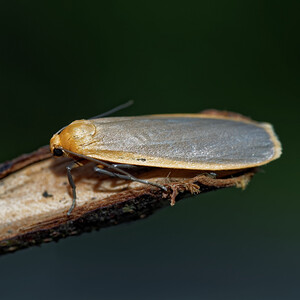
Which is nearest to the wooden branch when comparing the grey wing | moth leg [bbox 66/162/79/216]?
moth leg [bbox 66/162/79/216]

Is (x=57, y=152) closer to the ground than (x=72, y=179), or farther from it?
farther from it

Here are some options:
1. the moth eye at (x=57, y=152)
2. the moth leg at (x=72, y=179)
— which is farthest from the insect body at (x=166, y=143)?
the moth leg at (x=72, y=179)

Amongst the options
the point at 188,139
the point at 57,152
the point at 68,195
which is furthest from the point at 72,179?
the point at 188,139

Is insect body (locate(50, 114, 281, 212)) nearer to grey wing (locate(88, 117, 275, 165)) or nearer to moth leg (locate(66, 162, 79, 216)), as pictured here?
grey wing (locate(88, 117, 275, 165))

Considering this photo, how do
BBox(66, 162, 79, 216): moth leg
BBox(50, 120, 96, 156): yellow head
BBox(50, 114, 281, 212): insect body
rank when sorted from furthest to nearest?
BBox(50, 120, 96, 156): yellow head
BBox(50, 114, 281, 212): insect body
BBox(66, 162, 79, 216): moth leg

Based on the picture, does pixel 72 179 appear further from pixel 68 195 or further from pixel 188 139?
pixel 188 139
